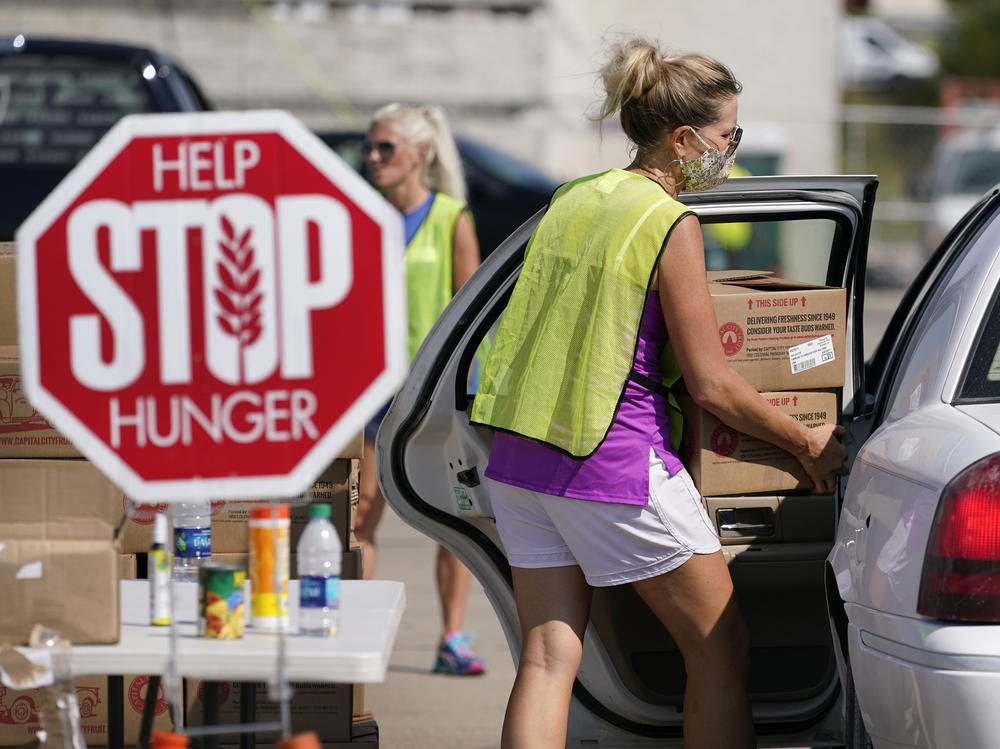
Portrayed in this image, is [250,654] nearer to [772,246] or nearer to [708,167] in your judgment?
[708,167]

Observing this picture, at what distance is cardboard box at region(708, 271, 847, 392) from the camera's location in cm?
342

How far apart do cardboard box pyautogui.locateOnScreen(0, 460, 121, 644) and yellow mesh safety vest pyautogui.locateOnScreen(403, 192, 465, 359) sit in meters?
2.58

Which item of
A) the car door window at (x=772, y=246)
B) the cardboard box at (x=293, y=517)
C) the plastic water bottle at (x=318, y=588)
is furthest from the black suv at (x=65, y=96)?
the car door window at (x=772, y=246)

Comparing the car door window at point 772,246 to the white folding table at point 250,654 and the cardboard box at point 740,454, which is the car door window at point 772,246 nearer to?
the cardboard box at point 740,454

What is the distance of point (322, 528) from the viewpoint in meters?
2.85

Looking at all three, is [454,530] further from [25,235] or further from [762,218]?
[25,235]

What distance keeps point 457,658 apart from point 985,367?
2722 millimetres

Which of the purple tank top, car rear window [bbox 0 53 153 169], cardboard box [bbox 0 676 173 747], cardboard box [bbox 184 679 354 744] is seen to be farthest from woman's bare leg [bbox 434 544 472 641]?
car rear window [bbox 0 53 153 169]

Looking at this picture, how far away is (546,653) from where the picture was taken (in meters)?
3.19

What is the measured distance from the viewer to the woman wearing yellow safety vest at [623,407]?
10.0 feet

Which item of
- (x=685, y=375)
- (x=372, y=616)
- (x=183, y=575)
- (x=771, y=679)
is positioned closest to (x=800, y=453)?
(x=685, y=375)

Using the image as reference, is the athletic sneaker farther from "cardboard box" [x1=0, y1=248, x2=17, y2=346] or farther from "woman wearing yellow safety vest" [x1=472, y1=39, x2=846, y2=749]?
"cardboard box" [x1=0, y1=248, x2=17, y2=346]

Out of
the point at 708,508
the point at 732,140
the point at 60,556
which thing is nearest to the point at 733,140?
the point at 732,140

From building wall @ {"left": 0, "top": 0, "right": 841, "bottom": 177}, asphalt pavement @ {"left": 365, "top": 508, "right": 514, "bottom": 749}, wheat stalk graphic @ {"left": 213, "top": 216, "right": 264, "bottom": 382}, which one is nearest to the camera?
wheat stalk graphic @ {"left": 213, "top": 216, "right": 264, "bottom": 382}
